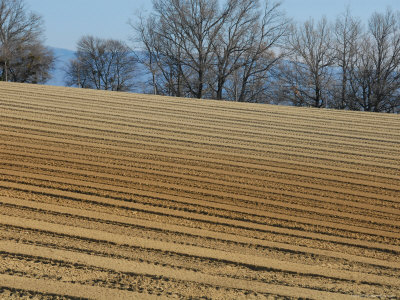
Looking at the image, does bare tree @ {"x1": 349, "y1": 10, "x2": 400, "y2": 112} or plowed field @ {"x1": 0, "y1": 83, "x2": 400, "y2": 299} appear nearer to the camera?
plowed field @ {"x1": 0, "y1": 83, "x2": 400, "y2": 299}

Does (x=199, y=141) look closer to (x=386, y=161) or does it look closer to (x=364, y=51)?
(x=386, y=161)

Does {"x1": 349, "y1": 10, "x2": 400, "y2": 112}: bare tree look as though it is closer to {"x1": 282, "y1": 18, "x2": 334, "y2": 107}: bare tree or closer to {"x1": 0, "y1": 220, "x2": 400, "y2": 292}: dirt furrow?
{"x1": 282, "y1": 18, "x2": 334, "y2": 107}: bare tree

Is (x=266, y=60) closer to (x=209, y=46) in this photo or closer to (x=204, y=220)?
(x=209, y=46)

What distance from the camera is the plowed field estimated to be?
2729 millimetres

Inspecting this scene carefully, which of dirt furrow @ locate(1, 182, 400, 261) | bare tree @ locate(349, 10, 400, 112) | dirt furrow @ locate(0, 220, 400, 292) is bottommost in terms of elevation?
dirt furrow @ locate(0, 220, 400, 292)

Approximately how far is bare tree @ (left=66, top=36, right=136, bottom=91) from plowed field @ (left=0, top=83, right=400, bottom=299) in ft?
77.1

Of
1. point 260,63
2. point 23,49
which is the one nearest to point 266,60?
point 260,63

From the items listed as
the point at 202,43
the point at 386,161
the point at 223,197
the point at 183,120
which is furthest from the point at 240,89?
the point at 223,197

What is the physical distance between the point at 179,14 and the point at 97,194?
1473 centimetres

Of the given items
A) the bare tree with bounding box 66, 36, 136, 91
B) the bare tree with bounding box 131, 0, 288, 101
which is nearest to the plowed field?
the bare tree with bounding box 131, 0, 288, 101

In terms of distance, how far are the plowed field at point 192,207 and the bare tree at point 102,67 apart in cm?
2350

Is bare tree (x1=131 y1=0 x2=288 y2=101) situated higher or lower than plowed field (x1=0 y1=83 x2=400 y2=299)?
higher

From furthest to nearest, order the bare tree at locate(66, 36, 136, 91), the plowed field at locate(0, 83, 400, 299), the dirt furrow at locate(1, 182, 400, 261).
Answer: the bare tree at locate(66, 36, 136, 91)
the dirt furrow at locate(1, 182, 400, 261)
the plowed field at locate(0, 83, 400, 299)

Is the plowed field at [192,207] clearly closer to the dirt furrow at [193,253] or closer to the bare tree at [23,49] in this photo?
the dirt furrow at [193,253]
